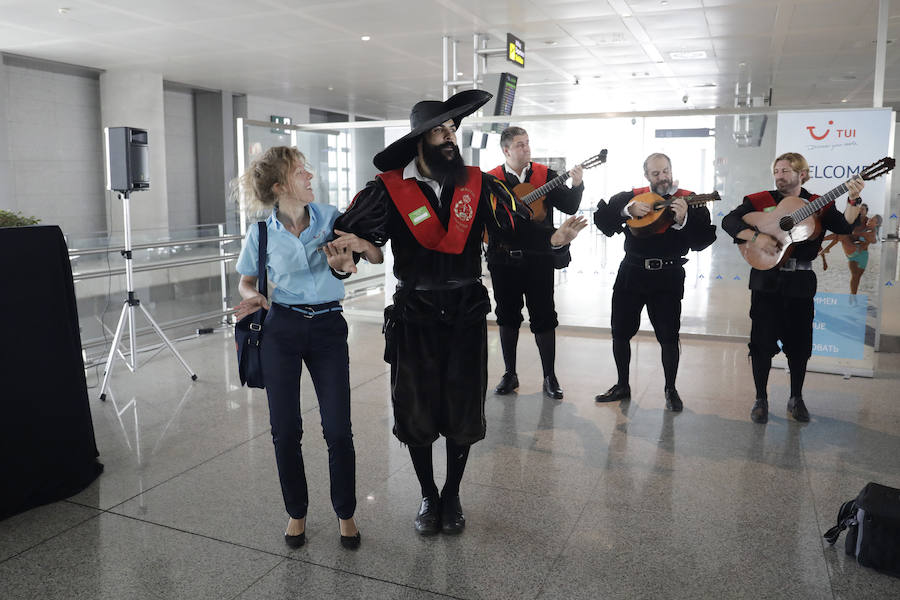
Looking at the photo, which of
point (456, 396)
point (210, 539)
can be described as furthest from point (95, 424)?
point (456, 396)

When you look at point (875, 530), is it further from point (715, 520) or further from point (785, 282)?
point (785, 282)

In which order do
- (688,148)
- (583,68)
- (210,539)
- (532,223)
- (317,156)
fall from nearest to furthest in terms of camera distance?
1. (210,539)
2. (532,223)
3. (688,148)
4. (317,156)
5. (583,68)

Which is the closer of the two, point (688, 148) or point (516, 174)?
point (516, 174)

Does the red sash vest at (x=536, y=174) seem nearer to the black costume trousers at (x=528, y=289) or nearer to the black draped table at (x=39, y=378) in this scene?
the black costume trousers at (x=528, y=289)

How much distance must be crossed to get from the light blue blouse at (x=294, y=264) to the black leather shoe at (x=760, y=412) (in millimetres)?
2936

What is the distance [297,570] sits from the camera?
8.92ft

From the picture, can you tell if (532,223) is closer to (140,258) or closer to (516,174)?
(516,174)

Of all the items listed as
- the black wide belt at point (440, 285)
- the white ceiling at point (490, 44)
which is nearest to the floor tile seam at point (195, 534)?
the black wide belt at point (440, 285)

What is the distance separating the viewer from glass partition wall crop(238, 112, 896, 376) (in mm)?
6102

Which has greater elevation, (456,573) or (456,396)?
(456,396)

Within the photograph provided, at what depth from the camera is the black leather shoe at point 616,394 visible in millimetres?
4906

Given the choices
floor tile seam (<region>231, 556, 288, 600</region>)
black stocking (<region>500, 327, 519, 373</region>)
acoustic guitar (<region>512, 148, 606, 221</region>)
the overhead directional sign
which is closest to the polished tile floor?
floor tile seam (<region>231, 556, 288, 600</region>)

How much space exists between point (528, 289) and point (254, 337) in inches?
95.2

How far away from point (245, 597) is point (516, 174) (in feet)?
10.3
